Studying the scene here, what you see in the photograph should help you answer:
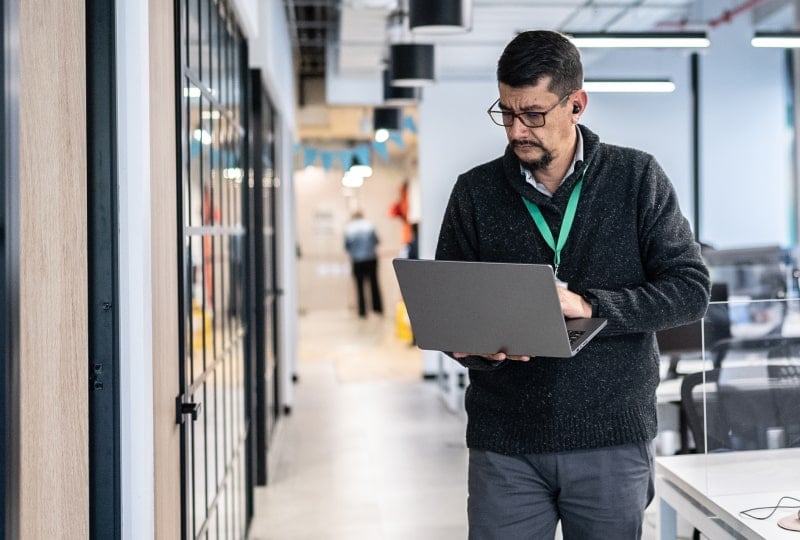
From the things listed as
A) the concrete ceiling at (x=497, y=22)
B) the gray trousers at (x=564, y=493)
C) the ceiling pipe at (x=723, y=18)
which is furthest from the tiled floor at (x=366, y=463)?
the ceiling pipe at (x=723, y=18)

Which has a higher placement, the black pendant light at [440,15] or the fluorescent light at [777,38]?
the fluorescent light at [777,38]

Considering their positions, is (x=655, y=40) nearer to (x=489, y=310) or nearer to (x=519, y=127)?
(x=519, y=127)

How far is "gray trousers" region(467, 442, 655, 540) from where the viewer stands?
6.21ft

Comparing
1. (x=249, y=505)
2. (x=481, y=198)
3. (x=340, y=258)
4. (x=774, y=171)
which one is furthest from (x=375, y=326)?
(x=481, y=198)

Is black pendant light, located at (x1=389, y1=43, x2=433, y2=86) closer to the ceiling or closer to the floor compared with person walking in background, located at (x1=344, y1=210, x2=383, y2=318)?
closer to the ceiling

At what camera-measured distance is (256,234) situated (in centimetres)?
567

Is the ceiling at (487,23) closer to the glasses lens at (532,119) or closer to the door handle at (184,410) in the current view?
the door handle at (184,410)

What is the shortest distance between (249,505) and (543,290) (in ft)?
10.7

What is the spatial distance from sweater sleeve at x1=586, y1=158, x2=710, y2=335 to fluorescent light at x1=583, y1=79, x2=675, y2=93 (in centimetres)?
587

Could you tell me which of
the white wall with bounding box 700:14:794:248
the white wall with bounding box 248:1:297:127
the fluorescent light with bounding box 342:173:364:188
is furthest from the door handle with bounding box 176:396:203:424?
the fluorescent light with bounding box 342:173:364:188

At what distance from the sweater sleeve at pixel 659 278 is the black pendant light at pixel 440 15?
2670mm

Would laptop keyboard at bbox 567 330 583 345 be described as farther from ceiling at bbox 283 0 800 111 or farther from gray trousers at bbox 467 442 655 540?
ceiling at bbox 283 0 800 111

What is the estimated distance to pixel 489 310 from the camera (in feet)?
5.72

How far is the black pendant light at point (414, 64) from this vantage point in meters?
6.13
